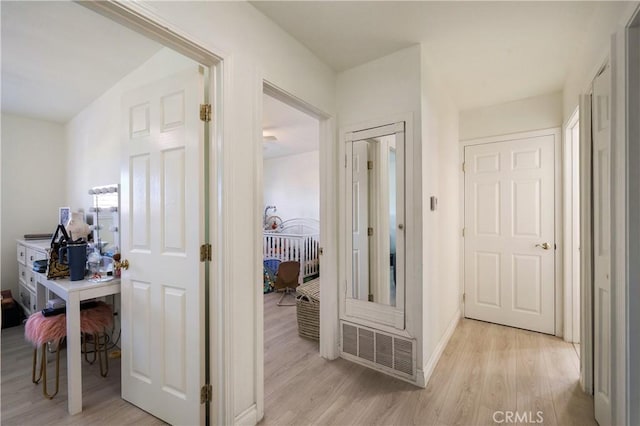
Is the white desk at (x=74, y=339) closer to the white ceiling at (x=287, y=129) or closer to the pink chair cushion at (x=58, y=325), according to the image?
the pink chair cushion at (x=58, y=325)

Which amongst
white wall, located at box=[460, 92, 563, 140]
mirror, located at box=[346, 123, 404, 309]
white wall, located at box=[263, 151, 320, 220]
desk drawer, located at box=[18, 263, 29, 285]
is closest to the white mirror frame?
mirror, located at box=[346, 123, 404, 309]

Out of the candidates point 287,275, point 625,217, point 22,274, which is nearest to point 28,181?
point 22,274

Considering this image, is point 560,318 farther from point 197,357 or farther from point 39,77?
point 39,77

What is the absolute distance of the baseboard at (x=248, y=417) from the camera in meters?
1.62

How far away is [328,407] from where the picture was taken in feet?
6.20

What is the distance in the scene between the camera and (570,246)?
2.83 meters

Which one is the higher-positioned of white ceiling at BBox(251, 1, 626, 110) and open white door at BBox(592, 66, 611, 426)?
white ceiling at BBox(251, 1, 626, 110)

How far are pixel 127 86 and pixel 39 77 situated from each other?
0.86m

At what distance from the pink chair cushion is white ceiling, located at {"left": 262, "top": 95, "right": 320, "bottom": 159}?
7.46 feet

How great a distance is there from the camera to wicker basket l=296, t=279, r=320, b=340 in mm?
2869

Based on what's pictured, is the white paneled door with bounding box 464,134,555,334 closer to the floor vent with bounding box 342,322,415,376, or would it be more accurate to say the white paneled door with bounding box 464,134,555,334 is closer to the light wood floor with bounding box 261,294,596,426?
the light wood floor with bounding box 261,294,596,426

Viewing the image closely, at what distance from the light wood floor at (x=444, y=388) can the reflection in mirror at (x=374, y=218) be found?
25.6 inches

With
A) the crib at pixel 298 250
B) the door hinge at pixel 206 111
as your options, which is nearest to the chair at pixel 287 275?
the crib at pixel 298 250

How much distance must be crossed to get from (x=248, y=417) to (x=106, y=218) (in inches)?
92.8
